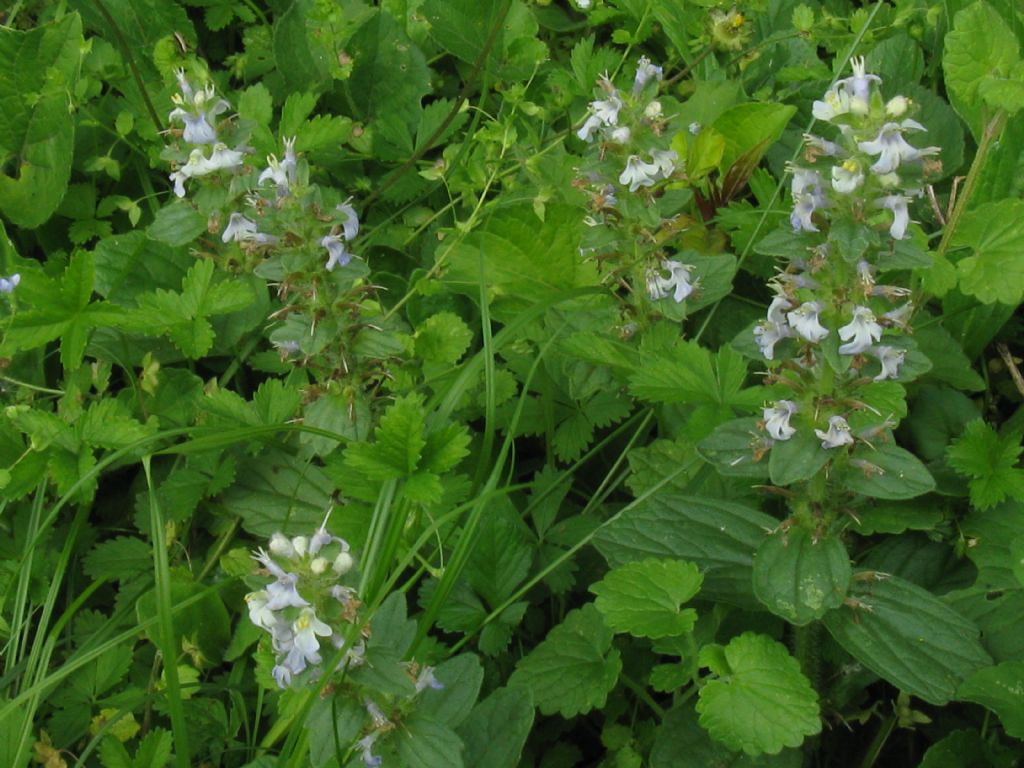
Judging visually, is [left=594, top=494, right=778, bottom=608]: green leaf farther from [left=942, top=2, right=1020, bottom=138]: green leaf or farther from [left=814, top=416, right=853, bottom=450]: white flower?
[left=942, top=2, right=1020, bottom=138]: green leaf

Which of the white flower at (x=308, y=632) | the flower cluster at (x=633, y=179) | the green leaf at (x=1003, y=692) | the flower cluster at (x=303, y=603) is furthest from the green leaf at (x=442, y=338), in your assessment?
the green leaf at (x=1003, y=692)

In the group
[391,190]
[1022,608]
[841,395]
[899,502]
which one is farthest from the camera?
[391,190]

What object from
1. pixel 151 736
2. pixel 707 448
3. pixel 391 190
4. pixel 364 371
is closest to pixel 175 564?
pixel 151 736

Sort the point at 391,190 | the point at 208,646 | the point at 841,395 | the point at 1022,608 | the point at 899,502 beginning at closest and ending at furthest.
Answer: the point at 841,395, the point at 1022,608, the point at 899,502, the point at 208,646, the point at 391,190

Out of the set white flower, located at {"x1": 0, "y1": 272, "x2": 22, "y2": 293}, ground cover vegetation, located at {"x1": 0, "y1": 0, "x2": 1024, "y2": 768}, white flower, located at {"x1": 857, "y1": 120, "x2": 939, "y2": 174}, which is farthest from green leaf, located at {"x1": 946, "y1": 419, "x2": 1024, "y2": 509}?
white flower, located at {"x1": 0, "y1": 272, "x2": 22, "y2": 293}

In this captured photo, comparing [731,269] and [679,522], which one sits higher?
[731,269]

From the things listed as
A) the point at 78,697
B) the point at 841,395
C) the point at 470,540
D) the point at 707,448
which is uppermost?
the point at 841,395

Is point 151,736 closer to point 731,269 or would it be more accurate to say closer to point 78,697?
point 78,697

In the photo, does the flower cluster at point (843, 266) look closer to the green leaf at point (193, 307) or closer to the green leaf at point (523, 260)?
the green leaf at point (523, 260)

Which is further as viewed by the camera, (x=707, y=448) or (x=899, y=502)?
(x=899, y=502)
